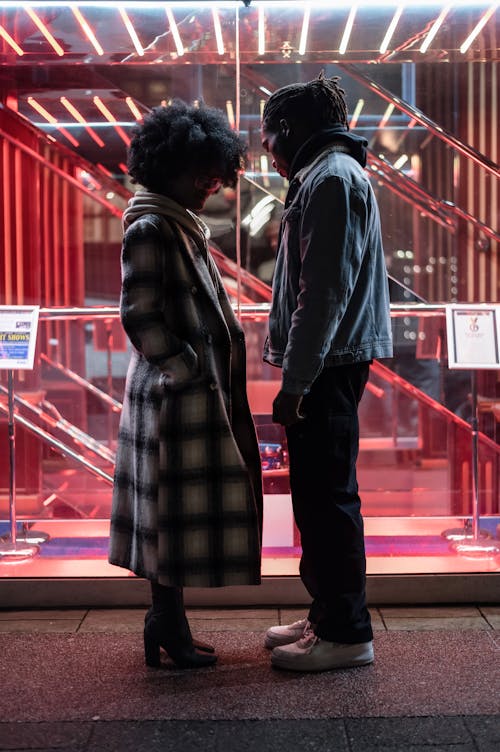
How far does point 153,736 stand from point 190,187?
157cm

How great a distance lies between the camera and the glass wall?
3.80 m

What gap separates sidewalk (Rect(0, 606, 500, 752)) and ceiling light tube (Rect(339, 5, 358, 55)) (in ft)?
7.22

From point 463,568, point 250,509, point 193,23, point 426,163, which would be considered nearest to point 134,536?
point 250,509

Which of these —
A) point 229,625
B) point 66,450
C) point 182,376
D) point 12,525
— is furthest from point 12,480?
point 182,376

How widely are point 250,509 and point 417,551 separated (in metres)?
1.31

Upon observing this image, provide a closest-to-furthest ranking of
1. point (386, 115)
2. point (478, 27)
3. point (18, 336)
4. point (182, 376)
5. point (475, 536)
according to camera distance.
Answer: point (182, 376) < point (478, 27) < point (18, 336) < point (475, 536) < point (386, 115)

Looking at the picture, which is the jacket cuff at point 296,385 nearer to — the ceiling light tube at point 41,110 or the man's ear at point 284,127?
the man's ear at point 284,127

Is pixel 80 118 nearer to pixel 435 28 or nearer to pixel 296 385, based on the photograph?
pixel 435 28

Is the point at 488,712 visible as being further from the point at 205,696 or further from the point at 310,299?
the point at 310,299

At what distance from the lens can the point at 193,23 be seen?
149 inches

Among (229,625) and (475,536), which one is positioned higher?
(475,536)

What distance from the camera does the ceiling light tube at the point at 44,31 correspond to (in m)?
3.71

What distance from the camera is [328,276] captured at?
9.13 ft

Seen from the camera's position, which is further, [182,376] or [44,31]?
[44,31]
